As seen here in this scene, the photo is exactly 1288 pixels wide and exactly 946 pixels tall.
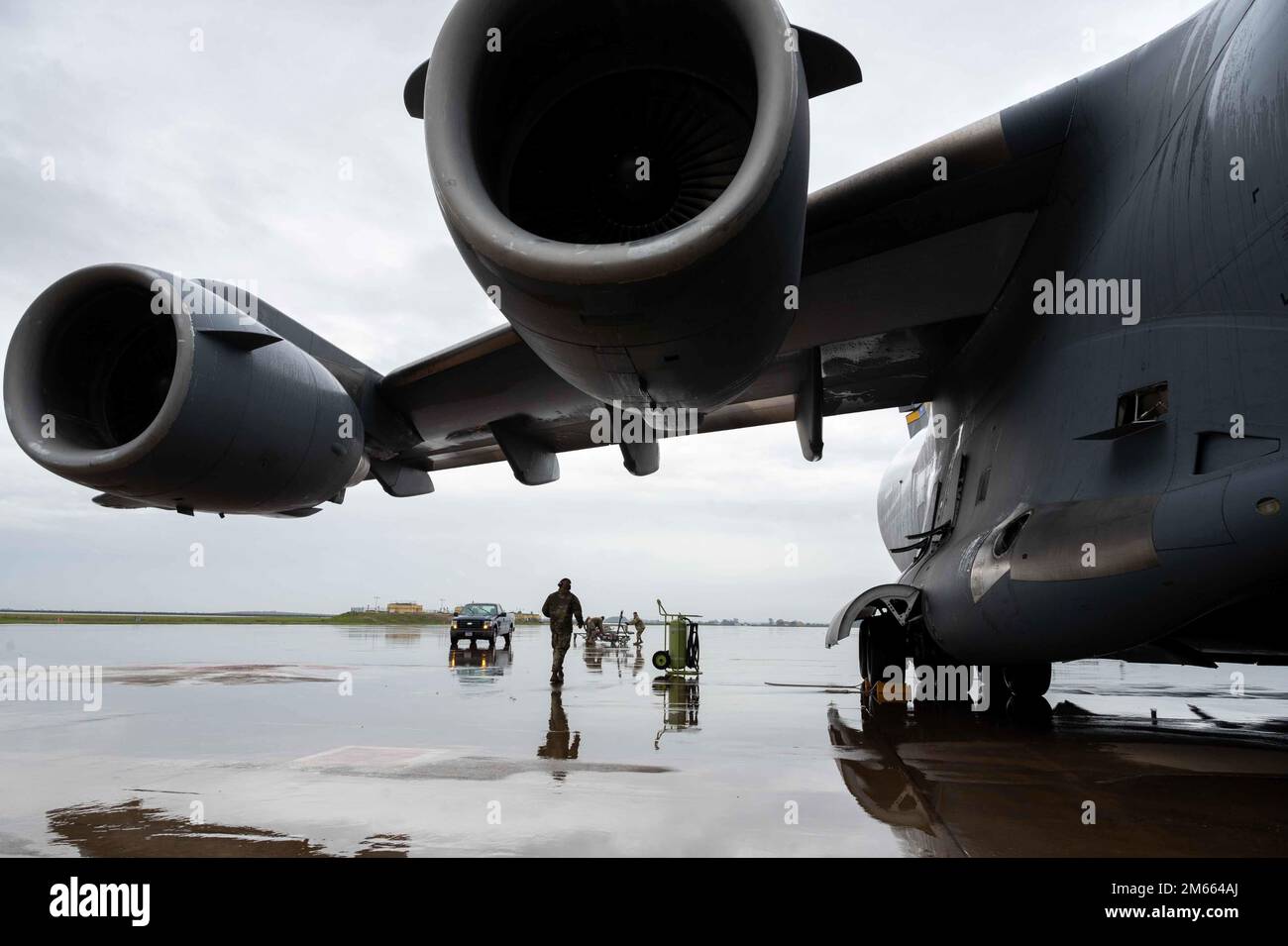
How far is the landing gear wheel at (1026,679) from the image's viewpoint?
8.53 m

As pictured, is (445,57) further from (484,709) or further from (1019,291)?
(484,709)

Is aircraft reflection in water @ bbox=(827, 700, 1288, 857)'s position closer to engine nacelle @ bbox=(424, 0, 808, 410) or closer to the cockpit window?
the cockpit window

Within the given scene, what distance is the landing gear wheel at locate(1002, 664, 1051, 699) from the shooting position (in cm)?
853

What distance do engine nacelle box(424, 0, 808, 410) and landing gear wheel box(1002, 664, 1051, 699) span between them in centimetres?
611

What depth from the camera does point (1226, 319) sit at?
4.09 metres

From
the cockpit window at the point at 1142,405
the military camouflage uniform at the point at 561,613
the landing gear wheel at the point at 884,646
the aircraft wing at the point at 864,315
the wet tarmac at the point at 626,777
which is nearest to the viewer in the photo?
the wet tarmac at the point at 626,777

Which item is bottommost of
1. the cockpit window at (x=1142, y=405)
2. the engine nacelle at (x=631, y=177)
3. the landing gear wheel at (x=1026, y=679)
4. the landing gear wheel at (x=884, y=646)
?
the landing gear wheel at (x=1026, y=679)

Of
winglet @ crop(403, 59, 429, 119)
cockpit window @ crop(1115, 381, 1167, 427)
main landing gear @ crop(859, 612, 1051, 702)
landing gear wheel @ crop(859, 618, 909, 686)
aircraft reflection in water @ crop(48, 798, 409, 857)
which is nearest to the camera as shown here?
aircraft reflection in water @ crop(48, 798, 409, 857)

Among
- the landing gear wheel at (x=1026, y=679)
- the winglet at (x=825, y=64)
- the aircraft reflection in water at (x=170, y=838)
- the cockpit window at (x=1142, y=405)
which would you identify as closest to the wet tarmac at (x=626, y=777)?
the aircraft reflection in water at (x=170, y=838)

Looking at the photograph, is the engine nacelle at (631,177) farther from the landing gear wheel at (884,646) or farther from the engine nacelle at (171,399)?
the landing gear wheel at (884,646)

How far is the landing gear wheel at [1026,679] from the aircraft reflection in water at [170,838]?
7249mm

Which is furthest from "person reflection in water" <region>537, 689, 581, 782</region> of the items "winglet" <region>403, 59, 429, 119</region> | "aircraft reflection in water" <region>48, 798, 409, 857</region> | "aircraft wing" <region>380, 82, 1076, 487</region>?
"winglet" <region>403, 59, 429, 119</region>

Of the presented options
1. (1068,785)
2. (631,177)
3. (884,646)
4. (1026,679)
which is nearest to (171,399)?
(631,177)

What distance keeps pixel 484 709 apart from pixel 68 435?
4.07 metres
